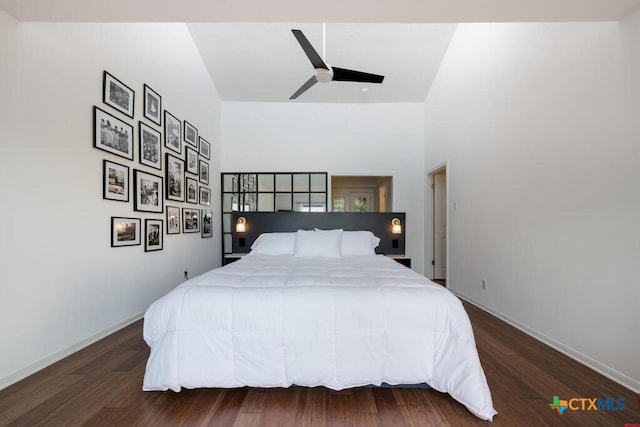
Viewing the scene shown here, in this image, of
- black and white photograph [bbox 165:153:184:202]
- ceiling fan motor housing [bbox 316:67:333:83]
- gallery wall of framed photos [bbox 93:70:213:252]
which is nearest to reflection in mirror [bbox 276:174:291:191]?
gallery wall of framed photos [bbox 93:70:213:252]

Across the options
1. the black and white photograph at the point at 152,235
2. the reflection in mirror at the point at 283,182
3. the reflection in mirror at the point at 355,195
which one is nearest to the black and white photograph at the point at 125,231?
the black and white photograph at the point at 152,235

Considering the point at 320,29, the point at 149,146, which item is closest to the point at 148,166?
the point at 149,146

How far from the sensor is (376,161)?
5203mm

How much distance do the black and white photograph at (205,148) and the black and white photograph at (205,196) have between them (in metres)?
0.48

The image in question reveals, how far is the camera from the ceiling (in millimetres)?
1814

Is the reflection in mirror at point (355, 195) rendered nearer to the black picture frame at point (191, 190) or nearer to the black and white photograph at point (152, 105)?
the black picture frame at point (191, 190)

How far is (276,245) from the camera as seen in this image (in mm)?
3662

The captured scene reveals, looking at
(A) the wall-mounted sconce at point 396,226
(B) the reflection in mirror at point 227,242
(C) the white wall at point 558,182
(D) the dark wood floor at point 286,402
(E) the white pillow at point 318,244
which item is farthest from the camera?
(B) the reflection in mirror at point 227,242

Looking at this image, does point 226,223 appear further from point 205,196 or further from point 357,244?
point 357,244

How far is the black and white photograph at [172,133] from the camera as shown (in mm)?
3480

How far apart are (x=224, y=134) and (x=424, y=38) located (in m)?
3.38

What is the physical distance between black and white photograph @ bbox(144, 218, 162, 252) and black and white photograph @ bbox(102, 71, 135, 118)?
106cm

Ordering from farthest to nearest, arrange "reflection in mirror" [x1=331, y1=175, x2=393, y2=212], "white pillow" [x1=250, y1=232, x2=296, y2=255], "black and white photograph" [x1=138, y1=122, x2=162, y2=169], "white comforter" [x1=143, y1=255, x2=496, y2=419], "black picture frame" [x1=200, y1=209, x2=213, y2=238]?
1. "reflection in mirror" [x1=331, y1=175, x2=393, y2=212]
2. "black picture frame" [x1=200, y1=209, x2=213, y2=238]
3. "white pillow" [x1=250, y1=232, x2=296, y2=255]
4. "black and white photograph" [x1=138, y1=122, x2=162, y2=169]
5. "white comforter" [x1=143, y1=255, x2=496, y2=419]

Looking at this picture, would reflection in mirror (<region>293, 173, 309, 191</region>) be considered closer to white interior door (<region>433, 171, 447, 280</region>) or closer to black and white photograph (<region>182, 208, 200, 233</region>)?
black and white photograph (<region>182, 208, 200, 233</region>)
